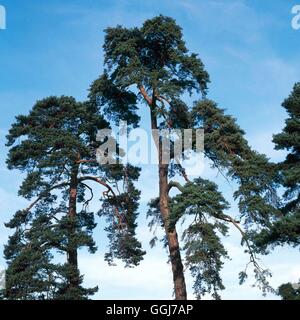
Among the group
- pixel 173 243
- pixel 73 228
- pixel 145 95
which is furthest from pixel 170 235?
pixel 145 95

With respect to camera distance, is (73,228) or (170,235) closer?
(170,235)

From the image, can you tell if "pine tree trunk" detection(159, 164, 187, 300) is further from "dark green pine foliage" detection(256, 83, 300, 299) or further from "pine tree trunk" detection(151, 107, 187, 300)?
"dark green pine foliage" detection(256, 83, 300, 299)

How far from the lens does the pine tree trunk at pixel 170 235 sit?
827 inches

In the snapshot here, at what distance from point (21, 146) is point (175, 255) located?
979cm

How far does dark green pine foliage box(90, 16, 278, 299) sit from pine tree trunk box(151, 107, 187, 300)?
40 mm

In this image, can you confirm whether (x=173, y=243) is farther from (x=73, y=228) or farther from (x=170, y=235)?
(x=73, y=228)

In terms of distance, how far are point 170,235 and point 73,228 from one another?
4.88 m

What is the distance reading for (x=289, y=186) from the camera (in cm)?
1923

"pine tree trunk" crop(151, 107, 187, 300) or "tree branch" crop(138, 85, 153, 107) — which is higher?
"tree branch" crop(138, 85, 153, 107)

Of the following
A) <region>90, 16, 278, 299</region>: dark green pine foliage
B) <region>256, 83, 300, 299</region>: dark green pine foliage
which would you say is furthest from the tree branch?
<region>256, 83, 300, 299</region>: dark green pine foliage

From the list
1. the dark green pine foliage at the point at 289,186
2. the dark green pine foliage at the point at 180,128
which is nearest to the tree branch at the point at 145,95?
the dark green pine foliage at the point at 180,128

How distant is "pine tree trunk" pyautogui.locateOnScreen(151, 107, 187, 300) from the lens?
21016 millimetres

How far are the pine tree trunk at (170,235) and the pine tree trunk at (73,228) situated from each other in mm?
4354
